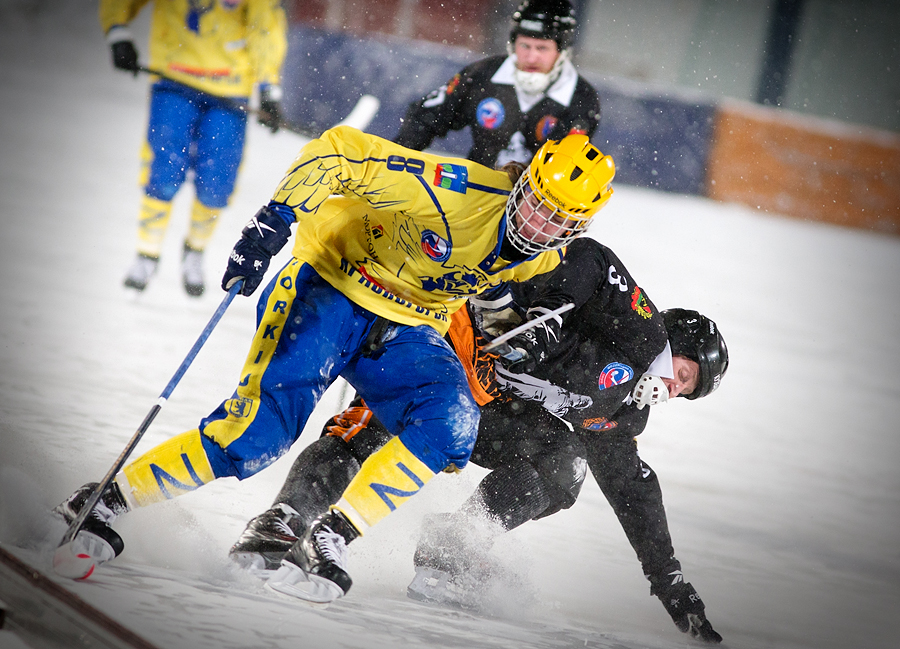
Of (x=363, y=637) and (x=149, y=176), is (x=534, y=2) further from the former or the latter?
(x=363, y=637)

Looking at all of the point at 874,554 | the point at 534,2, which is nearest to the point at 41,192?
the point at 534,2

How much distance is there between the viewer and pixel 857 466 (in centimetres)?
555

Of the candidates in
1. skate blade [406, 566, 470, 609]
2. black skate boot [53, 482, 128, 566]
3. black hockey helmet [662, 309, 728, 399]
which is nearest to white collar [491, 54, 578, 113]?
black hockey helmet [662, 309, 728, 399]

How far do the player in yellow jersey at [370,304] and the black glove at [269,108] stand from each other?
303 centimetres

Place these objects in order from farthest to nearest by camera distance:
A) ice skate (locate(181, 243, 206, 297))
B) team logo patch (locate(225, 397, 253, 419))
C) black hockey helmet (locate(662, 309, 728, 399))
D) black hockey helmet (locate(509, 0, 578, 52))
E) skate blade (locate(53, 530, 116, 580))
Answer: ice skate (locate(181, 243, 206, 297))
black hockey helmet (locate(509, 0, 578, 52))
black hockey helmet (locate(662, 309, 728, 399))
team logo patch (locate(225, 397, 253, 419))
skate blade (locate(53, 530, 116, 580))

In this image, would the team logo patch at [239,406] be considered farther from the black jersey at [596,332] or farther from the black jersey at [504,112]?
the black jersey at [504,112]

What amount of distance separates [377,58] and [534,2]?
7.64 meters

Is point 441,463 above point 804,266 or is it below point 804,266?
above

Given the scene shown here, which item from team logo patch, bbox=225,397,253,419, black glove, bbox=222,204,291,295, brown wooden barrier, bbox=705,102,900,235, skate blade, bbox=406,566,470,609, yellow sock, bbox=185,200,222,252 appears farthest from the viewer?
brown wooden barrier, bbox=705,102,900,235

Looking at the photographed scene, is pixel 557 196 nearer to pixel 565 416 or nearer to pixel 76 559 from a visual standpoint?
pixel 565 416

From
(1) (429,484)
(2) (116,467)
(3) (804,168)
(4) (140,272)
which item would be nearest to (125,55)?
(4) (140,272)

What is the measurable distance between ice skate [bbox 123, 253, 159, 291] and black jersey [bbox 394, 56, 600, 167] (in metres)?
1.79

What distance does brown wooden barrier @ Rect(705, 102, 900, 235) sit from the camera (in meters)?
13.3

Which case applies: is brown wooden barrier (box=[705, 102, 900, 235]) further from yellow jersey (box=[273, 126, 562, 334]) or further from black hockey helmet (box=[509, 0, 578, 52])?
yellow jersey (box=[273, 126, 562, 334])
